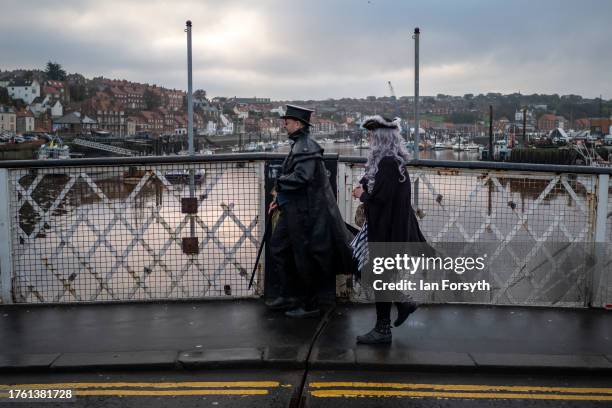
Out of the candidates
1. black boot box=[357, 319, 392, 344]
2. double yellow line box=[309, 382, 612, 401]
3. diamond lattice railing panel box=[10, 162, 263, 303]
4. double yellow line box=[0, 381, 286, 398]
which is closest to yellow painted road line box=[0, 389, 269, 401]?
double yellow line box=[0, 381, 286, 398]

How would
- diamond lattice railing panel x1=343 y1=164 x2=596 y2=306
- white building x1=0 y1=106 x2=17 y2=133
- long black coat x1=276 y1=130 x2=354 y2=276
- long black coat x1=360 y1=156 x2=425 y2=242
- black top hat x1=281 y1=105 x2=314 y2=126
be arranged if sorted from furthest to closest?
1. white building x1=0 y1=106 x2=17 y2=133
2. diamond lattice railing panel x1=343 y1=164 x2=596 y2=306
3. black top hat x1=281 y1=105 x2=314 y2=126
4. long black coat x1=276 y1=130 x2=354 y2=276
5. long black coat x1=360 y1=156 x2=425 y2=242

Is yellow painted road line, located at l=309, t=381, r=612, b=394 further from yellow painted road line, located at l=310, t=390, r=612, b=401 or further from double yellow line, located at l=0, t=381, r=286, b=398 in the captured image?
double yellow line, located at l=0, t=381, r=286, b=398

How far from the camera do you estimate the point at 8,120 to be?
408 ft

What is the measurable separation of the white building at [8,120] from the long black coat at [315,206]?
128 meters

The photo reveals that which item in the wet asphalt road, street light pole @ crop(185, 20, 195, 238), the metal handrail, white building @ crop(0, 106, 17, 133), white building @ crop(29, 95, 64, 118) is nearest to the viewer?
the wet asphalt road

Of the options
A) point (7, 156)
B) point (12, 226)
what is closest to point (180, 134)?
point (7, 156)

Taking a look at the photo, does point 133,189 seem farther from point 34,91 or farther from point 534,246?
point 34,91

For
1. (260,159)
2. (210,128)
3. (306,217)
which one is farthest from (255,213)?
(210,128)

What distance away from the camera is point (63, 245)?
6918 mm

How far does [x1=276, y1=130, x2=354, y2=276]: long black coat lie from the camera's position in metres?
6.15

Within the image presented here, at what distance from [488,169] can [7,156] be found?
74.3 m

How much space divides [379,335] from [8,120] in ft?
439

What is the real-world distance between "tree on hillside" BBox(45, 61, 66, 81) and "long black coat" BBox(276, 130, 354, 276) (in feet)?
577

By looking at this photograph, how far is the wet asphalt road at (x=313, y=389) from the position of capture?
454 cm
